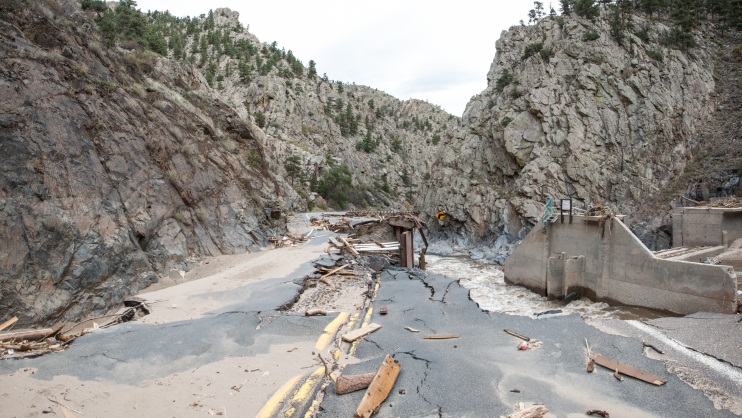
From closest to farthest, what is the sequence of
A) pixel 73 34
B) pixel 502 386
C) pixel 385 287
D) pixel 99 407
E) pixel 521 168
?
pixel 99 407, pixel 502 386, pixel 385 287, pixel 73 34, pixel 521 168

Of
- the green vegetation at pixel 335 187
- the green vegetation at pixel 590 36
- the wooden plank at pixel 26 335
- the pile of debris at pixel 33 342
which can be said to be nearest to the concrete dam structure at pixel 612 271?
the pile of debris at pixel 33 342

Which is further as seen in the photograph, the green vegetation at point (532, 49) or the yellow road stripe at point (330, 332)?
the green vegetation at point (532, 49)

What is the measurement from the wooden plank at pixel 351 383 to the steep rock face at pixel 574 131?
3010cm

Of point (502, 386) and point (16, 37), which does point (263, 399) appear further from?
point (16, 37)

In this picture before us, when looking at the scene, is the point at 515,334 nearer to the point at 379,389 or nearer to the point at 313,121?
the point at 379,389

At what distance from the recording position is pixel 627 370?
5.10 m

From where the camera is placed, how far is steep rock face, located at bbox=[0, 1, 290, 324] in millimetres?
9133

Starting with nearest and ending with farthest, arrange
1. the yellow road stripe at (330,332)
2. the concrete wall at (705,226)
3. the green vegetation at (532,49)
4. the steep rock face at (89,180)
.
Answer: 1. the yellow road stripe at (330,332)
2. the steep rock face at (89,180)
3. the concrete wall at (705,226)
4. the green vegetation at (532,49)

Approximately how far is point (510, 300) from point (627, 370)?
49.5 feet

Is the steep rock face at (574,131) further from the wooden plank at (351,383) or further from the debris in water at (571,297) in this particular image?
the wooden plank at (351,383)

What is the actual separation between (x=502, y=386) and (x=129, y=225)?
1158cm

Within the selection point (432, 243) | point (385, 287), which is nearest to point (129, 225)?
point (385, 287)

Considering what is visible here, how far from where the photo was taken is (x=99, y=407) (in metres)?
3.97

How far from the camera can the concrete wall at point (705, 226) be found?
20.1 m
